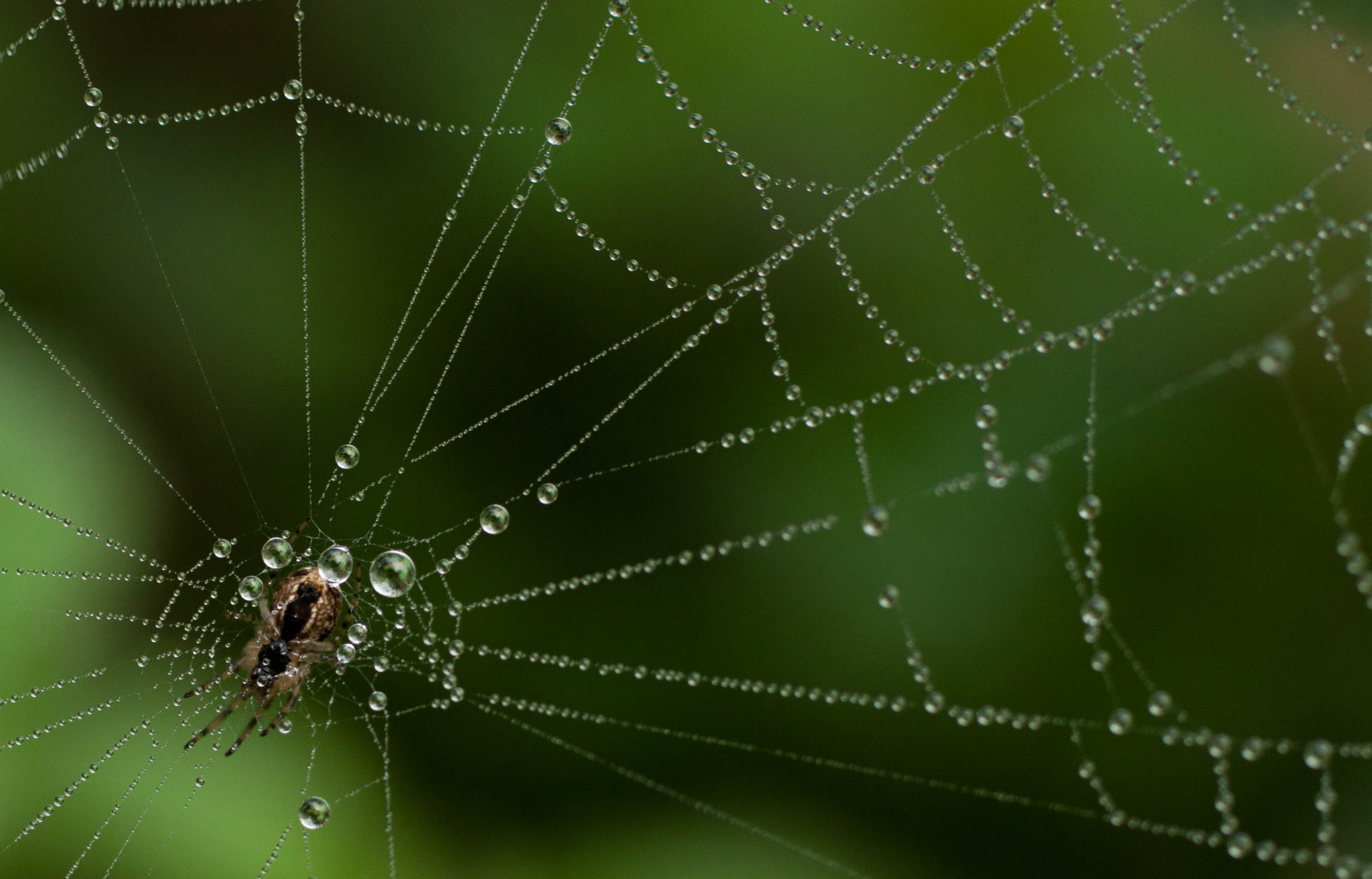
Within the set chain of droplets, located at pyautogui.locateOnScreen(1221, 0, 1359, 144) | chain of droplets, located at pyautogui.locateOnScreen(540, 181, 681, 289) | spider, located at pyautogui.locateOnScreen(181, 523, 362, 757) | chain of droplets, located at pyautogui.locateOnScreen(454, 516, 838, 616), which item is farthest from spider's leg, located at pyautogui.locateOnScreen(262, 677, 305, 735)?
chain of droplets, located at pyautogui.locateOnScreen(1221, 0, 1359, 144)

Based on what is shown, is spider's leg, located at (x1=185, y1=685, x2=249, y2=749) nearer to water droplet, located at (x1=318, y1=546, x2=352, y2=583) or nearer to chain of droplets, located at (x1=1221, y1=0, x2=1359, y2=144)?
water droplet, located at (x1=318, y1=546, x2=352, y2=583)

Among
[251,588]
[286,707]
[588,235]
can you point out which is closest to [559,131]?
[588,235]

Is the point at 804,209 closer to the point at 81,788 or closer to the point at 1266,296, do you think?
the point at 1266,296

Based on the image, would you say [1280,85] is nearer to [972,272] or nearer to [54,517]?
[972,272]

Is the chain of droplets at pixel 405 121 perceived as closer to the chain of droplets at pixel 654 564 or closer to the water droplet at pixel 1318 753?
the chain of droplets at pixel 654 564

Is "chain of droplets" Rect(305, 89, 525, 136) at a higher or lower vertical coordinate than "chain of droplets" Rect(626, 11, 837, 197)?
lower

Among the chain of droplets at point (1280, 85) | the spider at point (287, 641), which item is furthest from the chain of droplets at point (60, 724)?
the chain of droplets at point (1280, 85)

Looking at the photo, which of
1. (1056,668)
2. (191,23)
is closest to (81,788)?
(191,23)
